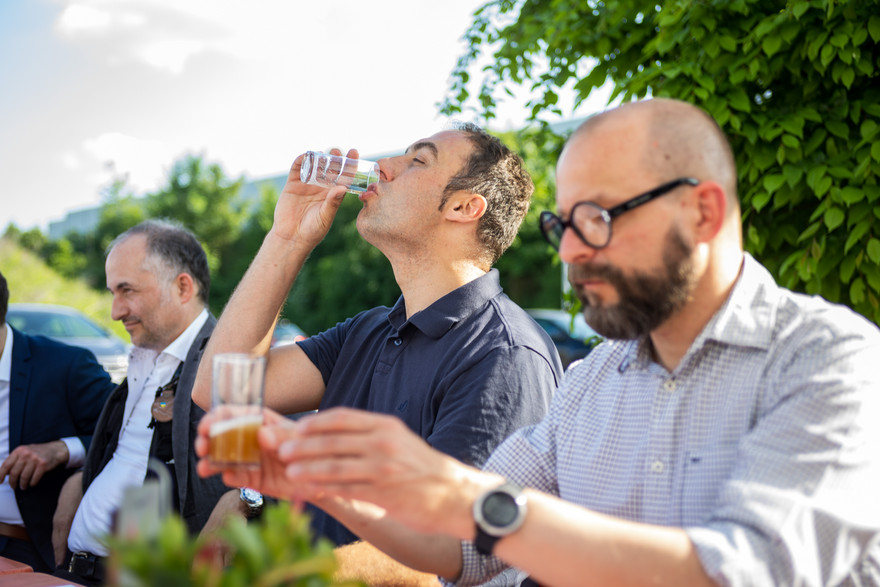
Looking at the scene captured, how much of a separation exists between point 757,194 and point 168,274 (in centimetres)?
263

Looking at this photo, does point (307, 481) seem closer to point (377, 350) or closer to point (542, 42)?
point (377, 350)

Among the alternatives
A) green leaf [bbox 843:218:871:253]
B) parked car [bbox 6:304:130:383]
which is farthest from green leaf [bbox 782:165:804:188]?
parked car [bbox 6:304:130:383]

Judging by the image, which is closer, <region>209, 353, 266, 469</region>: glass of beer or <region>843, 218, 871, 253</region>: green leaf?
<region>209, 353, 266, 469</region>: glass of beer

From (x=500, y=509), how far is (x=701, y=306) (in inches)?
25.3

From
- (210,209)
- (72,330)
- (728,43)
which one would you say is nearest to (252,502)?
(728,43)

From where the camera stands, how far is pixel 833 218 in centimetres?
248

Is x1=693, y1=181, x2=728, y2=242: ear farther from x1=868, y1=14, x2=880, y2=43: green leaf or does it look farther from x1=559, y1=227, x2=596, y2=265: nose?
x1=868, y1=14, x2=880, y2=43: green leaf

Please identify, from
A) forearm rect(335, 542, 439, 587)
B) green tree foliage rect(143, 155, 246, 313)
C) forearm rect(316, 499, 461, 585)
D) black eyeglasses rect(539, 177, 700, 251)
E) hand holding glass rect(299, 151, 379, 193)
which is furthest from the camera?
green tree foliage rect(143, 155, 246, 313)

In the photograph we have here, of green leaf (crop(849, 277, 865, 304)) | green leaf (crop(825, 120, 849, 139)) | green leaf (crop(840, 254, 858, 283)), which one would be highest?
green leaf (crop(825, 120, 849, 139))

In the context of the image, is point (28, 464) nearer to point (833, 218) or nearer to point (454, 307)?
point (454, 307)

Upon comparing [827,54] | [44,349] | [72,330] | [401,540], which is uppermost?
[827,54]

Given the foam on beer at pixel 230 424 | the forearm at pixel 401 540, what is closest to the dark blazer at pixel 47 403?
the forearm at pixel 401 540

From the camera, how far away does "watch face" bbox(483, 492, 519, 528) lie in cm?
121

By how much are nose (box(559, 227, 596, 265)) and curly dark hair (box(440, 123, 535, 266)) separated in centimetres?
123
